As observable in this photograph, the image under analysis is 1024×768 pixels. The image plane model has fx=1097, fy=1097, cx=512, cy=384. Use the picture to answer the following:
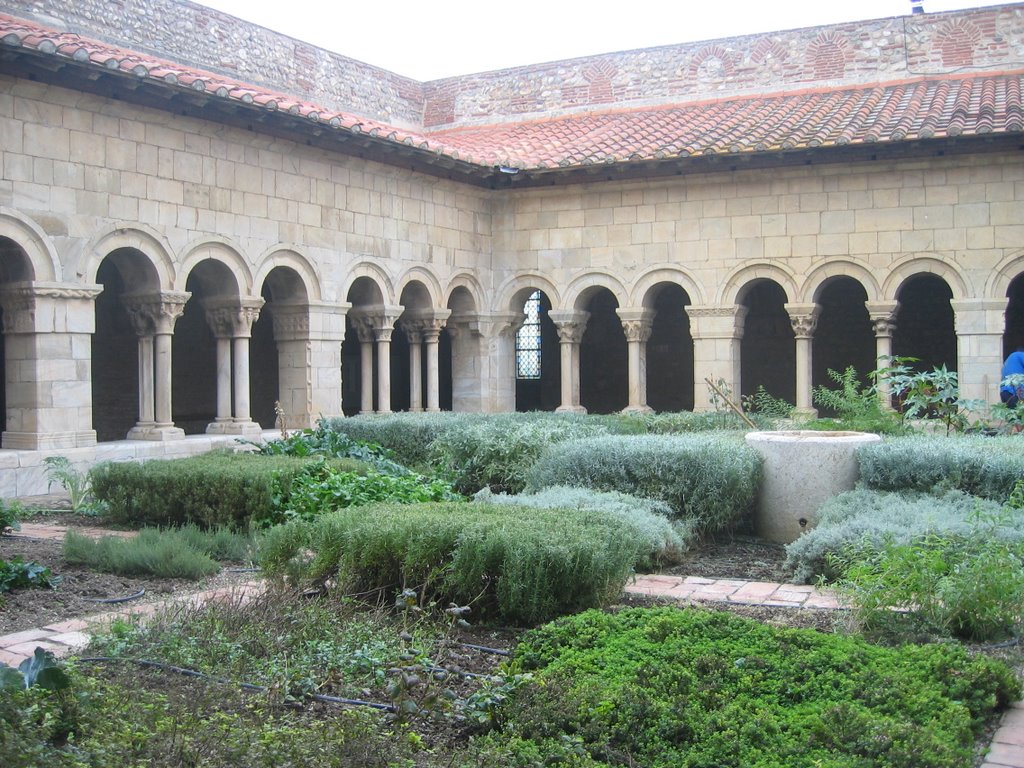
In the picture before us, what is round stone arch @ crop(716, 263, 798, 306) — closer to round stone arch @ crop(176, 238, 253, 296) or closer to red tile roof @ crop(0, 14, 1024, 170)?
red tile roof @ crop(0, 14, 1024, 170)

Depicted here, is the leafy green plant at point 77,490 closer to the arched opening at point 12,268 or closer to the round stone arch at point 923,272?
the arched opening at point 12,268

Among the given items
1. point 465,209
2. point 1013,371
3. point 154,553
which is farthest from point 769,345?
point 154,553

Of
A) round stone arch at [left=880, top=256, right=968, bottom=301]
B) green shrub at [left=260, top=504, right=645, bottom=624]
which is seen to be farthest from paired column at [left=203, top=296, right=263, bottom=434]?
round stone arch at [left=880, top=256, right=968, bottom=301]

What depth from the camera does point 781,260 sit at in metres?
14.6

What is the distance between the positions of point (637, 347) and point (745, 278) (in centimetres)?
185

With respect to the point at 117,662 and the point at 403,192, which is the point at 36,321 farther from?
the point at 117,662

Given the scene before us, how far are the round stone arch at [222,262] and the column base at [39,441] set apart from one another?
2.13 metres

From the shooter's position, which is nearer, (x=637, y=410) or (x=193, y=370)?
(x=637, y=410)

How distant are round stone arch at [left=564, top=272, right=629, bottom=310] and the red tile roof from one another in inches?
67.4

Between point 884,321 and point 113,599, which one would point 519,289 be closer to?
point 884,321

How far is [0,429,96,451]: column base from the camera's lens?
33.7 feet

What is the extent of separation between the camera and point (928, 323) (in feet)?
58.5

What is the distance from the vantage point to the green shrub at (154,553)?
6.45 m

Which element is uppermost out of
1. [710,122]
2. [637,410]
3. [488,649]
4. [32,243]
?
[710,122]
